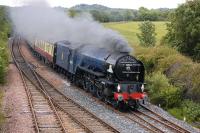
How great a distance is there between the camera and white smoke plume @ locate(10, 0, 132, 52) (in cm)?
2270

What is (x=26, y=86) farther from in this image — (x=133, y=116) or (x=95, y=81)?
(x=133, y=116)

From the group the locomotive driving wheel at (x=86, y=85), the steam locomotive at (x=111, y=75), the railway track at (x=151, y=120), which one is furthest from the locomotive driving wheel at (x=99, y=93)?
the locomotive driving wheel at (x=86, y=85)

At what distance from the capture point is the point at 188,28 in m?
31.0

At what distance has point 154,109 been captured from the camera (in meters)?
21.5

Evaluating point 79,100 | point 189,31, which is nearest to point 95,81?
point 79,100

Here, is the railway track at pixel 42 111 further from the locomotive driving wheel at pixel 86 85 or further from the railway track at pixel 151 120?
the railway track at pixel 151 120

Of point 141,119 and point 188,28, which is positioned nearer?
point 141,119

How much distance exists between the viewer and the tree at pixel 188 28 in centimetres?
3097

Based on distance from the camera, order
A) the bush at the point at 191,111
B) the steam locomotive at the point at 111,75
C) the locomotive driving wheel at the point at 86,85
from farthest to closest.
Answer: the locomotive driving wheel at the point at 86,85 → the steam locomotive at the point at 111,75 → the bush at the point at 191,111

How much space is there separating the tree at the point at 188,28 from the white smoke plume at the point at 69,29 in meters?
7.43

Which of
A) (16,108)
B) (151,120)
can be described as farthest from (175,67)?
(16,108)

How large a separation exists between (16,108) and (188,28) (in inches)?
636

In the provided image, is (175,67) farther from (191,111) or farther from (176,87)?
(191,111)

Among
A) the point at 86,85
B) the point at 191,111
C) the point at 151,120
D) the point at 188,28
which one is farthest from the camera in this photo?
the point at 188,28
